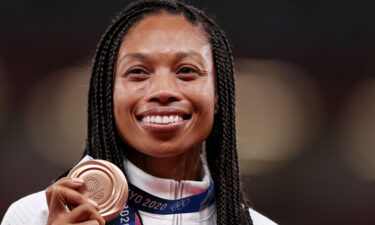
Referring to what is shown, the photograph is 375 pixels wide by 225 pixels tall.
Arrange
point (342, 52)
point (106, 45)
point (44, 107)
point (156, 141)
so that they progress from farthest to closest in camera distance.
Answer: point (342, 52)
point (44, 107)
point (106, 45)
point (156, 141)

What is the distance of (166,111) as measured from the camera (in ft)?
5.27

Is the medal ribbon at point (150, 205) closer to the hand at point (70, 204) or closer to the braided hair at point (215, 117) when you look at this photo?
the braided hair at point (215, 117)

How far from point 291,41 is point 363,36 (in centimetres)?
31

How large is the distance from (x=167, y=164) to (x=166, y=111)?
0.39 ft

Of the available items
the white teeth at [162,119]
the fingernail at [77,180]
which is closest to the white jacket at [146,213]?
the white teeth at [162,119]

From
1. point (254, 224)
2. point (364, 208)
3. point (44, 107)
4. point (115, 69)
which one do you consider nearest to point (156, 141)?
point (115, 69)

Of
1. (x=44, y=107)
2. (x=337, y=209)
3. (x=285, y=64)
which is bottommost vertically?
(x=337, y=209)

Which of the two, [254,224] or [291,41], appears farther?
[291,41]

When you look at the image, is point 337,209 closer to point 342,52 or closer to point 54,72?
point 342,52

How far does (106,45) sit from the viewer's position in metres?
1.72

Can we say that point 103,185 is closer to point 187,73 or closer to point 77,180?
point 77,180

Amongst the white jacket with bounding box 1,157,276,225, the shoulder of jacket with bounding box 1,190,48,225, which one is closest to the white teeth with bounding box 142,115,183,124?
the white jacket with bounding box 1,157,276,225

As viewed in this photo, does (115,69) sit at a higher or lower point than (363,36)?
lower

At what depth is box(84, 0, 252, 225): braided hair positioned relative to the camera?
168cm
